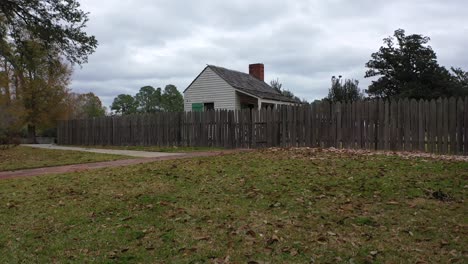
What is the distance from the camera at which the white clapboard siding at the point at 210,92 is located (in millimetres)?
26797

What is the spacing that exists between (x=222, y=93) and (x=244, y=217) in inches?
861

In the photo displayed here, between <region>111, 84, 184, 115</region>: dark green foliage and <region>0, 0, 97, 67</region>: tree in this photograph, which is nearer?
<region>0, 0, 97, 67</region>: tree

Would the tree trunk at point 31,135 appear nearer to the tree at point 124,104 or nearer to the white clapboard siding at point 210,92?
the white clapboard siding at point 210,92

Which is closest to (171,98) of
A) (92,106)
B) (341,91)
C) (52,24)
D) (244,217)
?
(92,106)

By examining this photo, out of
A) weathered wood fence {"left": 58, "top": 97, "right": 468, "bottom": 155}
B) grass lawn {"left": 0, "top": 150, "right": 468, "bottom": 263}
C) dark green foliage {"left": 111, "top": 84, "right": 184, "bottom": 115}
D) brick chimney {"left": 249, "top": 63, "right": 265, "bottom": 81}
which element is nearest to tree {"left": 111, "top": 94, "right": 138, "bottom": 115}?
dark green foliage {"left": 111, "top": 84, "right": 184, "bottom": 115}

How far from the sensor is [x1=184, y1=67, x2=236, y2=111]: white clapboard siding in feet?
87.9

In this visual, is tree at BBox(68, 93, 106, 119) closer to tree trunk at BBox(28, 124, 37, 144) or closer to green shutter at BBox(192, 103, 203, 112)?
tree trunk at BBox(28, 124, 37, 144)

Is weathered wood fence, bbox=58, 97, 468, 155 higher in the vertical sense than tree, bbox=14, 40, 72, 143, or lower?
lower

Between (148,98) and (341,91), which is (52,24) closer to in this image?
(341,91)

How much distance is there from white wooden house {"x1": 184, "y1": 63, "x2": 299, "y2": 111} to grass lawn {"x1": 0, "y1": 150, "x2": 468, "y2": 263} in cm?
1822

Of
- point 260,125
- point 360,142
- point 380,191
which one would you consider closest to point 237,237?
point 380,191

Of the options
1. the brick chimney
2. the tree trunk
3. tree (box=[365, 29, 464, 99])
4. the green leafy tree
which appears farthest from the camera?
the green leafy tree

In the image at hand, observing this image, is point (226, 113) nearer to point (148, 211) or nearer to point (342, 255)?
point (148, 211)

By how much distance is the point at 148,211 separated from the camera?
5930 mm
